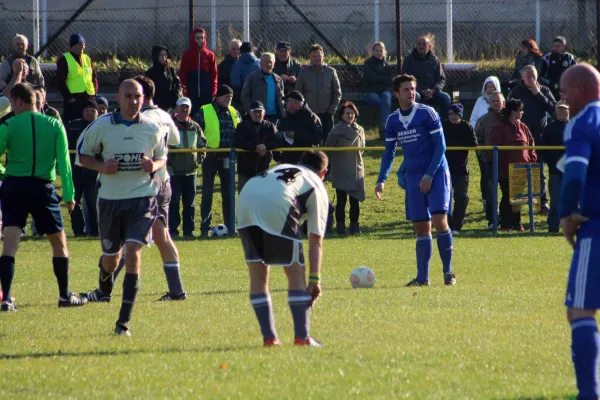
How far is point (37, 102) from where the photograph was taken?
11047mm

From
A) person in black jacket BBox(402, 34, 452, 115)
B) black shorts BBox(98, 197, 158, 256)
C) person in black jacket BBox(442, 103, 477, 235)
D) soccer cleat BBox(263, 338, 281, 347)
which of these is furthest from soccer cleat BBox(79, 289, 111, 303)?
person in black jacket BBox(402, 34, 452, 115)

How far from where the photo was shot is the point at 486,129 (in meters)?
20.0

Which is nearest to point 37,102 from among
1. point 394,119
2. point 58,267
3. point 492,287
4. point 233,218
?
point 58,267

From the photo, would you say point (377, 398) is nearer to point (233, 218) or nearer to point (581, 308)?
point (581, 308)

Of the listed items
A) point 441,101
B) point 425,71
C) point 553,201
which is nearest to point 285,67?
point 425,71

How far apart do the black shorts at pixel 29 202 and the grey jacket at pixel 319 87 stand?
10.2 m

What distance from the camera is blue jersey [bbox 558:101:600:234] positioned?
5977 millimetres

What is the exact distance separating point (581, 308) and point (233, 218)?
13.2 metres

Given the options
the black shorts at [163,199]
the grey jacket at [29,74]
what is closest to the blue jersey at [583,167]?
the black shorts at [163,199]

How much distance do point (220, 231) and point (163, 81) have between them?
11.4 feet

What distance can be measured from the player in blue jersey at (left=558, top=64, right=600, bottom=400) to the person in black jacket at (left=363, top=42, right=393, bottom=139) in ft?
52.8

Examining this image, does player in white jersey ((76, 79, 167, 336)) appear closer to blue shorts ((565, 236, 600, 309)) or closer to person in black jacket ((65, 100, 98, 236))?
blue shorts ((565, 236, 600, 309))

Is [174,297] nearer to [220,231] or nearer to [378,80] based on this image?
[220,231]

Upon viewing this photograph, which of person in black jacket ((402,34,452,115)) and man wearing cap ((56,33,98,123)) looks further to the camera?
person in black jacket ((402,34,452,115))
